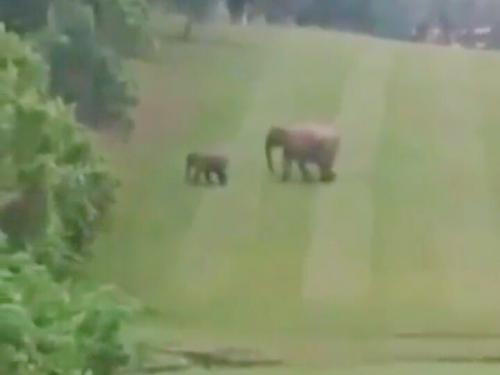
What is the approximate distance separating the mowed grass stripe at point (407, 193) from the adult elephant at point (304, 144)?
100 millimetres

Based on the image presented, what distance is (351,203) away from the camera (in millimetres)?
2578

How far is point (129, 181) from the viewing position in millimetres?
2600

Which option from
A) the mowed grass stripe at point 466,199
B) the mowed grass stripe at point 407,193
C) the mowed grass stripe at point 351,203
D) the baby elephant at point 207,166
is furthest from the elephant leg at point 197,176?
the mowed grass stripe at point 466,199

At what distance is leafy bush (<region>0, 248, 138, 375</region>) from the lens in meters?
2.24

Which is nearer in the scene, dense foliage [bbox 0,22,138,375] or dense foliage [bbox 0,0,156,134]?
dense foliage [bbox 0,22,138,375]

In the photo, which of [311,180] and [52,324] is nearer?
[52,324]

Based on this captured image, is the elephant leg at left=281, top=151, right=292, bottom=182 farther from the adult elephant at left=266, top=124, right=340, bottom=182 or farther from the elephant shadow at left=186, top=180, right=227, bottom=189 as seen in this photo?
the elephant shadow at left=186, top=180, right=227, bottom=189

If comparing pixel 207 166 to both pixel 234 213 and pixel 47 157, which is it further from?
pixel 47 157

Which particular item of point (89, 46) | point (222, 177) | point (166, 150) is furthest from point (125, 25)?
point (222, 177)

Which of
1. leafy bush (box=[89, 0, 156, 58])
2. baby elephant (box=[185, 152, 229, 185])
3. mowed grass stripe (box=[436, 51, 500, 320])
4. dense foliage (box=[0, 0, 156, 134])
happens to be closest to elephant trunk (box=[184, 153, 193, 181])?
baby elephant (box=[185, 152, 229, 185])

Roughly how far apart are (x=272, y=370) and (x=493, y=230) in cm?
54

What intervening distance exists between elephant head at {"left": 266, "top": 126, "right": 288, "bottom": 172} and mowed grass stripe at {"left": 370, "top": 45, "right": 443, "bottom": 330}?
0.67ft

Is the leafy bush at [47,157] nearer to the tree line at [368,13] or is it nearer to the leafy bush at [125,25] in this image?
the leafy bush at [125,25]

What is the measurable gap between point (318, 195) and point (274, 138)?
151 mm
